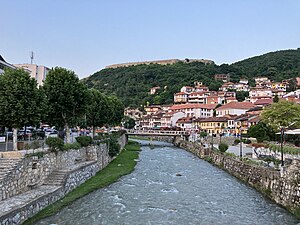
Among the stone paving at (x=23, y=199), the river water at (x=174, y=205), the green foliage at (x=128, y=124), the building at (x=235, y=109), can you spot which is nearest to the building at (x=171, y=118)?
the green foliage at (x=128, y=124)

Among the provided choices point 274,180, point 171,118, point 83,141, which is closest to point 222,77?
point 171,118

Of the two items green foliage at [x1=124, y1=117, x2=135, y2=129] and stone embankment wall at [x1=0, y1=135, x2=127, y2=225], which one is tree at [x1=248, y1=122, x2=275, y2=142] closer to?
stone embankment wall at [x1=0, y1=135, x2=127, y2=225]

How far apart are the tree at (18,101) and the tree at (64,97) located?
4.51 m

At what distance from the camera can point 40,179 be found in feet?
73.4

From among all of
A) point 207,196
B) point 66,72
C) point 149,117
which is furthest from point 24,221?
point 149,117

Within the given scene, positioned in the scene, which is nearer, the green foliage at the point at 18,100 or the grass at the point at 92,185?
the grass at the point at 92,185

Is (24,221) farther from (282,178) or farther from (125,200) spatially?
(282,178)

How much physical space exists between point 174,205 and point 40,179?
881 centimetres

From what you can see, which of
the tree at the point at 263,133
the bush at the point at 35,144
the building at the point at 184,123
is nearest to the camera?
the bush at the point at 35,144

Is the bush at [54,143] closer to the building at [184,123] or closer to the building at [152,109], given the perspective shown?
the building at [184,123]

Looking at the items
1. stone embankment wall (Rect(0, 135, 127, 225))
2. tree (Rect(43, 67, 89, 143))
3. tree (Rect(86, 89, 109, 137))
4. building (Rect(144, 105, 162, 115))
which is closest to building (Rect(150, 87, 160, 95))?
building (Rect(144, 105, 162, 115))

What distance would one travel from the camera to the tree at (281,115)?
5457cm

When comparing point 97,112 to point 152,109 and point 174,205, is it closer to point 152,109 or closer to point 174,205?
point 174,205

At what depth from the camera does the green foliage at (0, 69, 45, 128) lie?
23625mm
